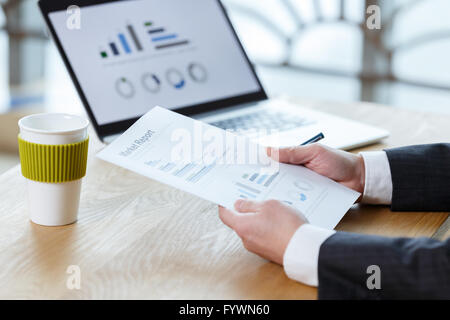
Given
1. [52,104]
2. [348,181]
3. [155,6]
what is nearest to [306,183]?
[348,181]

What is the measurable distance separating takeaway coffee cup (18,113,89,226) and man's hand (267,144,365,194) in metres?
0.29

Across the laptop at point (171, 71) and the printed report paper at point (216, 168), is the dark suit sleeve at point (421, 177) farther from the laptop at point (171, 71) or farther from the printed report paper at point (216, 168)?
the laptop at point (171, 71)

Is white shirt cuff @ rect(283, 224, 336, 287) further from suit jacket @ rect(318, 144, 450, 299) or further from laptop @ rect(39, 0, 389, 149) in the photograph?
laptop @ rect(39, 0, 389, 149)

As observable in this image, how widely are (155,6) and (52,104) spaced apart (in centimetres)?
172

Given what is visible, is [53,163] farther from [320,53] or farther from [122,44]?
[320,53]

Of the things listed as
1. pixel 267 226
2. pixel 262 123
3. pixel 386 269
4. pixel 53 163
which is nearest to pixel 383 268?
pixel 386 269

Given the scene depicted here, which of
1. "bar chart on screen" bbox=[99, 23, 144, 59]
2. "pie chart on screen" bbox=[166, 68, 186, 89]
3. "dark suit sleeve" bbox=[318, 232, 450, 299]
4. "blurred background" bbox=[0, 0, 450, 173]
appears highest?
"bar chart on screen" bbox=[99, 23, 144, 59]

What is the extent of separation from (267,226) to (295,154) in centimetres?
19

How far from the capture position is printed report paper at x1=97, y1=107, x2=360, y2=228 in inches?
31.8

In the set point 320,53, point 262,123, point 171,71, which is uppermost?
point 171,71

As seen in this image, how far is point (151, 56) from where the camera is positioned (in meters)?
Result: 1.26

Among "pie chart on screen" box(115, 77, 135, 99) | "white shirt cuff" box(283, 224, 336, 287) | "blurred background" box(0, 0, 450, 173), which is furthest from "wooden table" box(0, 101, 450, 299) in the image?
"blurred background" box(0, 0, 450, 173)

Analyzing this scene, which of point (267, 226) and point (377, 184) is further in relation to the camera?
point (377, 184)

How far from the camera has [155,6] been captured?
4.26ft
